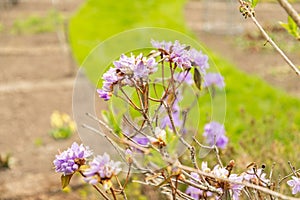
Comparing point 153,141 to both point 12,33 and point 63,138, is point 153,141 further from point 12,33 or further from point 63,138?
point 12,33

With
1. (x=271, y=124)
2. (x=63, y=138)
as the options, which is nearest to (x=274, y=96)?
(x=271, y=124)

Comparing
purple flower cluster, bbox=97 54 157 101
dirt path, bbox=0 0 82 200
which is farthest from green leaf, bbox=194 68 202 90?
dirt path, bbox=0 0 82 200

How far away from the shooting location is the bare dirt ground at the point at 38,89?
16.1 ft

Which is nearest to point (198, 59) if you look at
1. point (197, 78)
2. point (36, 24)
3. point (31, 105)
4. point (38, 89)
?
point (197, 78)

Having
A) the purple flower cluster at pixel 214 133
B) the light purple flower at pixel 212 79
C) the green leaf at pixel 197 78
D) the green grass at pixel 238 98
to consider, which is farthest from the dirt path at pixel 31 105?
the green leaf at pixel 197 78

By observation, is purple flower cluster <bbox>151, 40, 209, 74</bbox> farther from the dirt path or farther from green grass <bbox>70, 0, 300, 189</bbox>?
the dirt path

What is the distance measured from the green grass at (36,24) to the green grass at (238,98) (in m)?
0.42

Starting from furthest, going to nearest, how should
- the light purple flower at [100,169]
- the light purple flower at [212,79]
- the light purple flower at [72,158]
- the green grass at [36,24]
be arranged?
the green grass at [36,24] < the light purple flower at [212,79] < the light purple flower at [72,158] < the light purple flower at [100,169]

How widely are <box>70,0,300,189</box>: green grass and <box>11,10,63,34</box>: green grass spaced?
42 centimetres

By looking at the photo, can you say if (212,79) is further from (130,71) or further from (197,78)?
(130,71)

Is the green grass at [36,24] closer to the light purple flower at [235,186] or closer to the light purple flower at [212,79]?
the light purple flower at [212,79]

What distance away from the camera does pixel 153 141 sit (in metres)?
1.25

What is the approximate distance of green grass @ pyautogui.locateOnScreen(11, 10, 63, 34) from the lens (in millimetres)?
10180

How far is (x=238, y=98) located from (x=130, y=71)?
4653 mm
